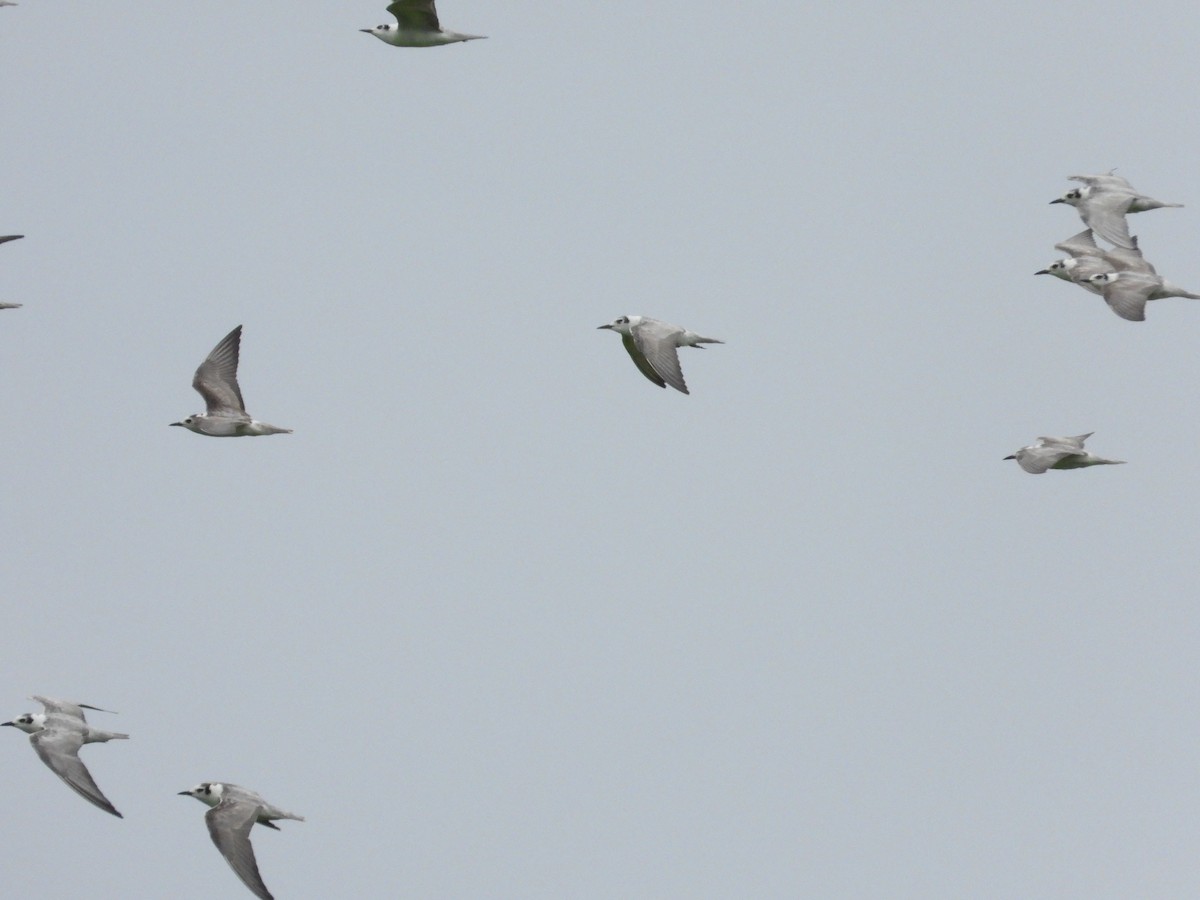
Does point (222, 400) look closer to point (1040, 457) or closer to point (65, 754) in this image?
point (65, 754)

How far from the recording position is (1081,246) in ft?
119

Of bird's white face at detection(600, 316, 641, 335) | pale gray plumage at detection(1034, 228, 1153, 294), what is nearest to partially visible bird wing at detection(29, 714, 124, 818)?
bird's white face at detection(600, 316, 641, 335)

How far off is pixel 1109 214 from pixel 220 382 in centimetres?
1353

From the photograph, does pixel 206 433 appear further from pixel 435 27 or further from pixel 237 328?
pixel 435 27

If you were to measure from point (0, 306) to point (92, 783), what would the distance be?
25.4 ft

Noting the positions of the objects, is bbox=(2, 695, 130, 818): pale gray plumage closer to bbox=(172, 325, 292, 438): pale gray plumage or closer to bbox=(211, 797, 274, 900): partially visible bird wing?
bbox=(211, 797, 274, 900): partially visible bird wing

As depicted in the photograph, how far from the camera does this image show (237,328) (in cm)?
3503

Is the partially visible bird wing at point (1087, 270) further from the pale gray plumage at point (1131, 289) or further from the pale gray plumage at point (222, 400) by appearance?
the pale gray plumage at point (222, 400)

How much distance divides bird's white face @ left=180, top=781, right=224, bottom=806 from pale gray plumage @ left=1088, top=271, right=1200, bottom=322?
13914 mm

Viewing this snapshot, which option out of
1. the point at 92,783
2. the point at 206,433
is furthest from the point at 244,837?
the point at 206,433

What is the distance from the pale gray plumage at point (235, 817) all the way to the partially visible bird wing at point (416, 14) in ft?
36.1

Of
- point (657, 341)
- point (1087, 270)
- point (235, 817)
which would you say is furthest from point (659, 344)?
point (235, 817)

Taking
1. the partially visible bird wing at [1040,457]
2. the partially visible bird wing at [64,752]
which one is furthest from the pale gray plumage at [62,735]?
the partially visible bird wing at [1040,457]

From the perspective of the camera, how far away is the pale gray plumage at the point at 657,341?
33.2 metres
